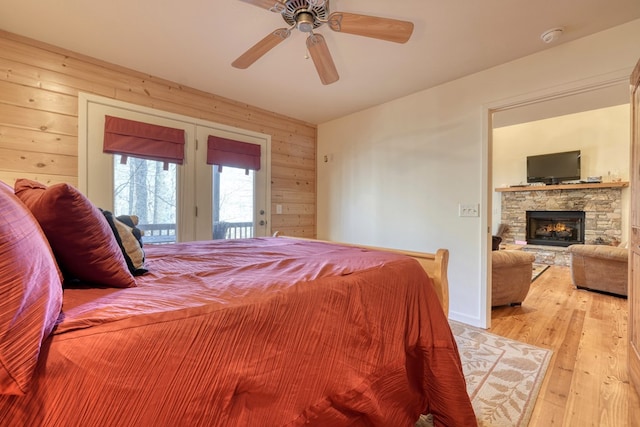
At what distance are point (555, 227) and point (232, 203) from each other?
21.7 ft

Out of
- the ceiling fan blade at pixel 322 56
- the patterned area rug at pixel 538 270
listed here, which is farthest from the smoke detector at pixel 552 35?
the patterned area rug at pixel 538 270

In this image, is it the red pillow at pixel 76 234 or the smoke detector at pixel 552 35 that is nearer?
the red pillow at pixel 76 234

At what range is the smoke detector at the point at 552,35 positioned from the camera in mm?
2076

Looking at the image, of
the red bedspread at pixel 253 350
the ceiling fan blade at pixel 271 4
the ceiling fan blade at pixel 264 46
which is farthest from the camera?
the ceiling fan blade at pixel 264 46

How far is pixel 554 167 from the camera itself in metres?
5.85

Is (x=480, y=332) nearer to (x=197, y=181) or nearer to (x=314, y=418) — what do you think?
(x=314, y=418)

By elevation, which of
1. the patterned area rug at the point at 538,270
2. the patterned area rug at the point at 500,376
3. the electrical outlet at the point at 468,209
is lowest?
the patterned area rug at the point at 500,376

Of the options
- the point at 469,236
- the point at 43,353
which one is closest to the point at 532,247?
the point at 469,236

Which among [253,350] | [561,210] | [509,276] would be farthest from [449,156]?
[561,210]

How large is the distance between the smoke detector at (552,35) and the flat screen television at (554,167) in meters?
4.71

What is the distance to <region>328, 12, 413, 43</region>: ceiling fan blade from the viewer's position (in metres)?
1.52

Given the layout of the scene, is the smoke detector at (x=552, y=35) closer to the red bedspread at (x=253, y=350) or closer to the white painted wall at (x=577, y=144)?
the red bedspread at (x=253, y=350)

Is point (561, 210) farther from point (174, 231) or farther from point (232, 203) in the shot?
point (174, 231)

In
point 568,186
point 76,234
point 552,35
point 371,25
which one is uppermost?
point 552,35
